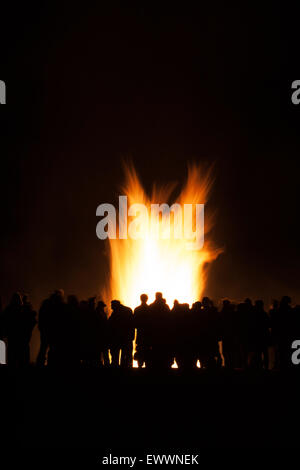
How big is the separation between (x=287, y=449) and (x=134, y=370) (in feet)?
12.5

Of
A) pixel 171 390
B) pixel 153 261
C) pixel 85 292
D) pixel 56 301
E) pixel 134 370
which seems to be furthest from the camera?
pixel 85 292

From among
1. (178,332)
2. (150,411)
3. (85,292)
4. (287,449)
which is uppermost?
(85,292)

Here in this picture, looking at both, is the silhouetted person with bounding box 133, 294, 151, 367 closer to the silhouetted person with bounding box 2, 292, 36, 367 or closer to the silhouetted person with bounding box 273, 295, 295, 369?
the silhouetted person with bounding box 2, 292, 36, 367

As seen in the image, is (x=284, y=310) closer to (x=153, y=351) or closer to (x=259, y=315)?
(x=259, y=315)

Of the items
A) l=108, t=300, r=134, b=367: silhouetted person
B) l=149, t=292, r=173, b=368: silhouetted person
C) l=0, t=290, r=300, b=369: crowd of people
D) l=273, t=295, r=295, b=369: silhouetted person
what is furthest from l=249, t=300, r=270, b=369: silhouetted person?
l=108, t=300, r=134, b=367: silhouetted person

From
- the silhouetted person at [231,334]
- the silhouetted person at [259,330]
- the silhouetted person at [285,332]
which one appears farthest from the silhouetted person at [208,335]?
the silhouetted person at [285,332]

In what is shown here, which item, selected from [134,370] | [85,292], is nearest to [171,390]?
[134,370]

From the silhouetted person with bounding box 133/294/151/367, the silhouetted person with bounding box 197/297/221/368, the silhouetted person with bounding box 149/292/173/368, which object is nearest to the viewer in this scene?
→ the silhouetted person with bounding box 149/292/173/368

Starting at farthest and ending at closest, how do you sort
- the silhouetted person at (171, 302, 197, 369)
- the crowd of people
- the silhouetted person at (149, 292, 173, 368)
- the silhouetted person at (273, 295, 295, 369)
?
the silhouetted person at (273, 295, 295, 369), the silhouetted person at (171, 302, 197, 369), the silhouetted person at (149, 292, 173, 368), the crowd of people

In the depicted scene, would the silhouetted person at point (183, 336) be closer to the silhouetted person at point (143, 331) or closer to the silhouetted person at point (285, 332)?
the silhouetted person at point (143, 331)

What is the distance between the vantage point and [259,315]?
591 inches

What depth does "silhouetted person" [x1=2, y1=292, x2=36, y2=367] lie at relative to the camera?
1356 cm

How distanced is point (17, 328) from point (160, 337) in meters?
3.64

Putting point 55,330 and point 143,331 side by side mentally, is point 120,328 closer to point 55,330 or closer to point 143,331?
point 143,331
